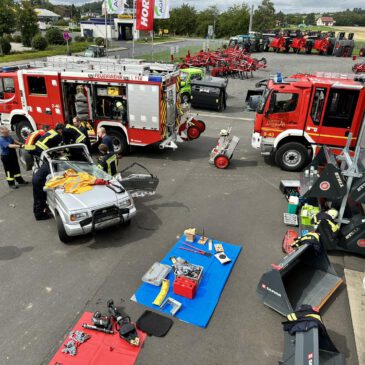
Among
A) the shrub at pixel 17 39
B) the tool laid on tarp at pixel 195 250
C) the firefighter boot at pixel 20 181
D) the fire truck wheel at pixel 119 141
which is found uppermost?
the shrub at pixel 17 39

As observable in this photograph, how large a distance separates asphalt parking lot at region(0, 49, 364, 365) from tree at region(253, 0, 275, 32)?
7265 centimetres

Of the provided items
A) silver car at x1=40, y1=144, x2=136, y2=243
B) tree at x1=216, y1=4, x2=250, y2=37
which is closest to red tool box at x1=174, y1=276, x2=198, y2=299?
silver car at x1=40, y1=144, x2=136, y2=243

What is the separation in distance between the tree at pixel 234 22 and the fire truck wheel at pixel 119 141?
6904cm

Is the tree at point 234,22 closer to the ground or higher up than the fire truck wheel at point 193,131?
higher up

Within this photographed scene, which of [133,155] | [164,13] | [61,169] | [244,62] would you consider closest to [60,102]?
[133,155]

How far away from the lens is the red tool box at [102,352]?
4.44 metres

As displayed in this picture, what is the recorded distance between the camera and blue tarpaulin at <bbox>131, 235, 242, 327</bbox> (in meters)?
5.24

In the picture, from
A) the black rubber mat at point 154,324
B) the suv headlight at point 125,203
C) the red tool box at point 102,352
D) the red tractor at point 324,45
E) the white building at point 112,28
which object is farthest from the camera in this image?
the white building at point 112,28

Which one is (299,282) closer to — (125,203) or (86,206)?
(125,203)

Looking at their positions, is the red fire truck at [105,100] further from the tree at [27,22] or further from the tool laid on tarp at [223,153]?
the tree at [27,22]

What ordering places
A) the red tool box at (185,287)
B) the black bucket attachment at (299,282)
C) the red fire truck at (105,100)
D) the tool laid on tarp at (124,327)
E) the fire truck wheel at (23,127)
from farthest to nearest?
the fire truck wheel at (23,127) → the red fire truck at (105,100) → the red tool box at (185,287) → the black bucket attachment at (299,282) → the tool laid on tarp at (124,327)

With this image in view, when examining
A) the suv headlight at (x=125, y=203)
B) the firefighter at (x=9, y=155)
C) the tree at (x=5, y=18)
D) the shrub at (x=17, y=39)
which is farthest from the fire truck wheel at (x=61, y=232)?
the shrub at (x=17, y=39)

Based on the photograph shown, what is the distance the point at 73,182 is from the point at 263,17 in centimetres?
7830

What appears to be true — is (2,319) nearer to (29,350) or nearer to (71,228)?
(29,350)
